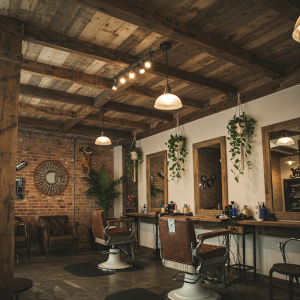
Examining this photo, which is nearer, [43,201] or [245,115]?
[245,115]

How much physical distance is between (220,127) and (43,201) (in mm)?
4679

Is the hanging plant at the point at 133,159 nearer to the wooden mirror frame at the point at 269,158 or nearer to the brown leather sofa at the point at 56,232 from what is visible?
the brown leather sofa at the point at 56,232

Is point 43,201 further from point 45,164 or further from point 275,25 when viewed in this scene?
point 275,25

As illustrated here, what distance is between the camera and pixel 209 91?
545 cm

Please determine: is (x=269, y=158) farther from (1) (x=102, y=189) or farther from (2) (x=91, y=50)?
(1) (x=102, y=189)

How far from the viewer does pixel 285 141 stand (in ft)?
14.3

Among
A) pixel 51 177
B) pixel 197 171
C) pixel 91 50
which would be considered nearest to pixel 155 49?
pixel 91 50

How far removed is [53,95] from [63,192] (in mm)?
3215

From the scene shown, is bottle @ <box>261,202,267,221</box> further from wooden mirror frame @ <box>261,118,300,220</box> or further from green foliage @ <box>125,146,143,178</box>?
green foliage @ <box>125,146,143,178</box>

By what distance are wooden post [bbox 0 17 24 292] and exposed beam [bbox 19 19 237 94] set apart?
186 millimetres

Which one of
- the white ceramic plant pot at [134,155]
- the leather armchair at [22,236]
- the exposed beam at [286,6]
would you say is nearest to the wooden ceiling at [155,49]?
the exposed beam at [286,6]

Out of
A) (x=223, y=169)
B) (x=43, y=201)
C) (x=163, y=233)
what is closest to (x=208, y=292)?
(x=163, y=233)

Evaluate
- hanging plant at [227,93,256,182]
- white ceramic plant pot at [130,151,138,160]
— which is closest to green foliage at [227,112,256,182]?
hanging plant at [227,93,256,182]

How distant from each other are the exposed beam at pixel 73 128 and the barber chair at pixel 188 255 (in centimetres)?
454
